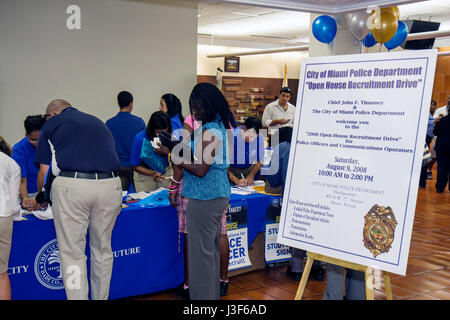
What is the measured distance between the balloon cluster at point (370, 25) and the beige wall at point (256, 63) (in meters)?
8.68

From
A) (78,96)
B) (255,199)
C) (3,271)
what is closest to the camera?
(3,271)

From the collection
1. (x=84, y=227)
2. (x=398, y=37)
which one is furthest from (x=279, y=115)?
(x=84, y=227)

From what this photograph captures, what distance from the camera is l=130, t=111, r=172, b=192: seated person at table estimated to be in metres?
3.79

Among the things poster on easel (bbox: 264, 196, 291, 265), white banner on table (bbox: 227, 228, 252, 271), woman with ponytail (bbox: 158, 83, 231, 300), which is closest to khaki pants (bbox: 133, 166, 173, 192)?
white banner on table (bbox: 227, 228, 252, 271)

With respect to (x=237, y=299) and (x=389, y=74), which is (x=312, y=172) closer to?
(x=389, y=74)

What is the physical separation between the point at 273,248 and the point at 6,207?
7.03 ft

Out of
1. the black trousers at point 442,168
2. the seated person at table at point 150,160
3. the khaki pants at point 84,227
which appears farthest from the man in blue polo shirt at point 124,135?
the black trousers at point 442,168

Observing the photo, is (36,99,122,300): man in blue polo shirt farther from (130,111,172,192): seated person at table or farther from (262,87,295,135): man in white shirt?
(262,87,295,135): man in white shirt

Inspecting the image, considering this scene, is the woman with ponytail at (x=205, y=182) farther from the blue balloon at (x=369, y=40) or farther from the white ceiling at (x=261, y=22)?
the white ceiling at (x=261, y=22)

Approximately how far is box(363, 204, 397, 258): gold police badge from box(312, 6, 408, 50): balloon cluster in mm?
1731
